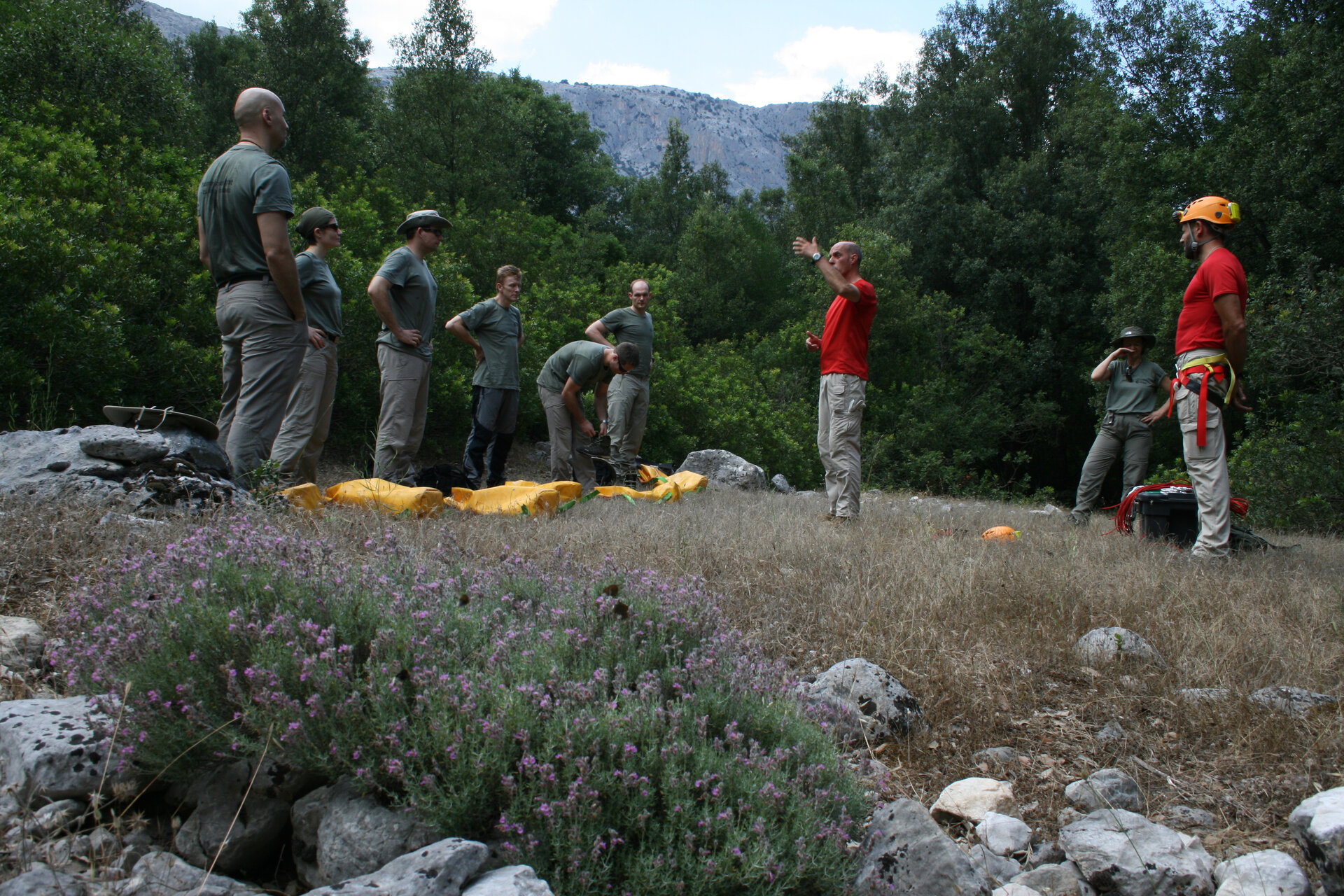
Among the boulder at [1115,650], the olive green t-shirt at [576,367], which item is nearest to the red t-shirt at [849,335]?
the olive green t-shirt at [576,367]

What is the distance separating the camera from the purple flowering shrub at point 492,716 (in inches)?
63.5

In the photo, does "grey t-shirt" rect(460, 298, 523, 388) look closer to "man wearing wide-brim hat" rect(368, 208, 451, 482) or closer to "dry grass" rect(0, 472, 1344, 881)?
"man wearing wide-brim hat" rect(368, 208, 451, 482)

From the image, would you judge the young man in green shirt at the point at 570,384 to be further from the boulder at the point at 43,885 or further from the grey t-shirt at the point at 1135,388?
the boulder at the point at 43,885

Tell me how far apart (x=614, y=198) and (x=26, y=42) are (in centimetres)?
2770

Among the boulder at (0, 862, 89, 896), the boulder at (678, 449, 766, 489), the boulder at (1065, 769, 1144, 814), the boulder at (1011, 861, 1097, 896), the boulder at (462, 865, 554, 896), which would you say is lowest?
the boulder at (678, 449, 766, 489)

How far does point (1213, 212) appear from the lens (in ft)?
15.7

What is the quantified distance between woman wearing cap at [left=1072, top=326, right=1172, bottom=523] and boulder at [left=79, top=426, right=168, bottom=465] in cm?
740

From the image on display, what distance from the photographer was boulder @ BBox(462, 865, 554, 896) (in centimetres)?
146

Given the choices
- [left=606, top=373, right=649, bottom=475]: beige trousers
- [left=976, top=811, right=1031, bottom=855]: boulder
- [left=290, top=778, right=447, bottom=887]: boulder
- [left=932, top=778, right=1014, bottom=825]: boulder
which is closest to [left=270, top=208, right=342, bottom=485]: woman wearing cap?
[left=606, top=373, right=649, bottom=475]: beige trousers

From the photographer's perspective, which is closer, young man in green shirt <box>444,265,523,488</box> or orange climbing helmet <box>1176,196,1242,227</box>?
orange climbing helmet <box>1176,196,1242,227</box>

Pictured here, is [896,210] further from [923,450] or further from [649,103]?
[649,103]

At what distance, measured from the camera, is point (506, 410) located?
7453 millimetres

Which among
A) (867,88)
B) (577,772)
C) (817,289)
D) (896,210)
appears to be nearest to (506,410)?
(577,772)

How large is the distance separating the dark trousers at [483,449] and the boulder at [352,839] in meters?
5.55
